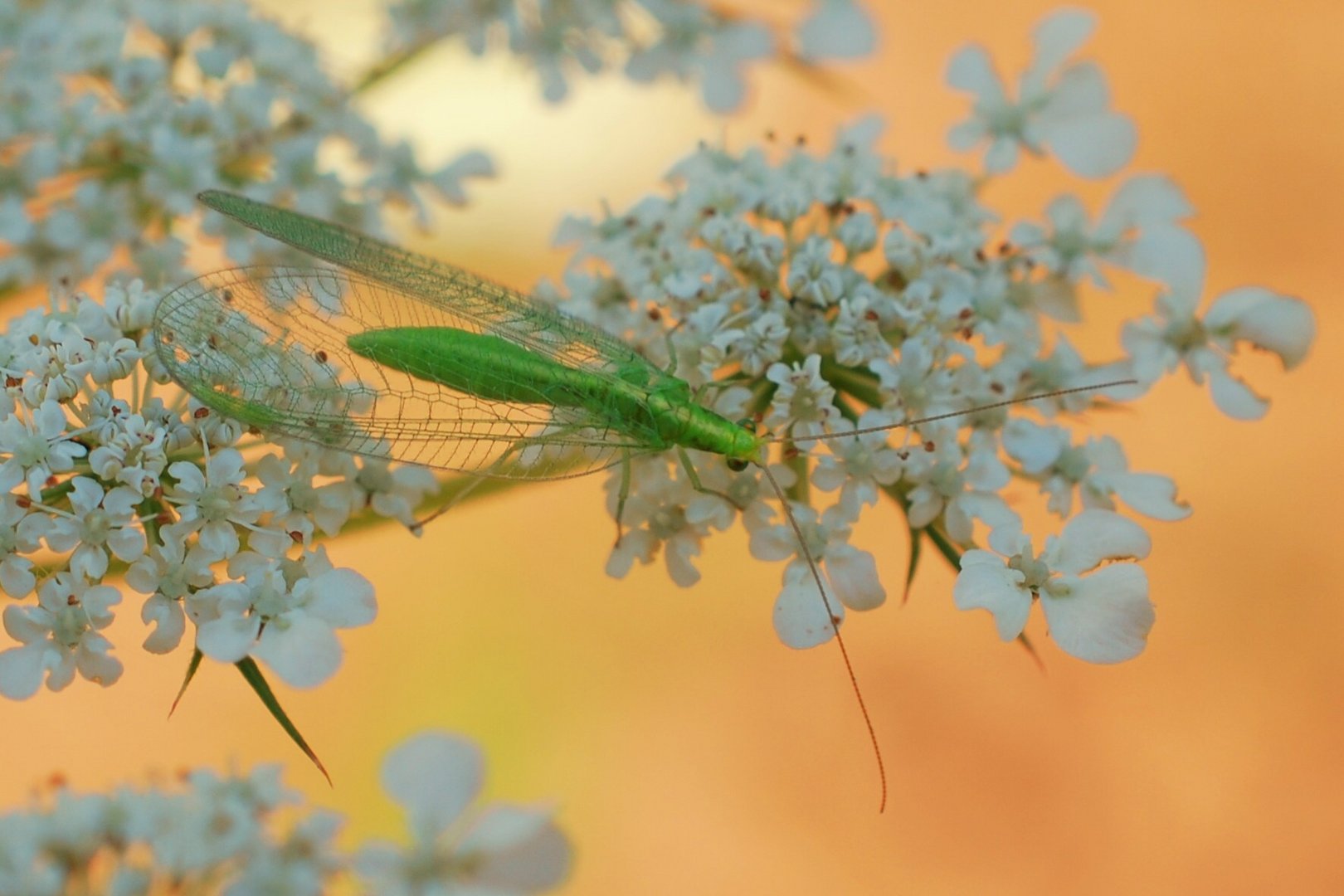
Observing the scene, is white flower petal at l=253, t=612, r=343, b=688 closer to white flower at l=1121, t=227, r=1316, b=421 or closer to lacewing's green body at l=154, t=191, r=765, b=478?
lacewing's green body at l=154, t=191, r=765, b=478

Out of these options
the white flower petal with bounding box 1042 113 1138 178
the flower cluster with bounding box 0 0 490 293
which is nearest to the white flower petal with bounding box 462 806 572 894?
the flower cluster with bounding box 0 0 490 293

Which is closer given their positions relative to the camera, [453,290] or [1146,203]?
[453,290]

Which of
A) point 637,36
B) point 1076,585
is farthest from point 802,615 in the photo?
point 637,36

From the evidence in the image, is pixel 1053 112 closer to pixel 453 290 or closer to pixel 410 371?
pixel 453 290

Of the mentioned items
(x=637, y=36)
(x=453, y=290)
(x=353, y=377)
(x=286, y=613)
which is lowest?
(x=286, y=613)

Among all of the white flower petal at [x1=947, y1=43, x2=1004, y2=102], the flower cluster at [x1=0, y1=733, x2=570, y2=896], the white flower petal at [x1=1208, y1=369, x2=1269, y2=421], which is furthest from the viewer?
the white flower petal at [x1=947, y1=43, x2=1004, y2=102]

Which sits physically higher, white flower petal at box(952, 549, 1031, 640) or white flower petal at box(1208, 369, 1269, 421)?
white flower petal at box(1208, 369, 1269, 421)

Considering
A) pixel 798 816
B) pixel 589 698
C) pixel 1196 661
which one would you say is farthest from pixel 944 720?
pixel 589 698
